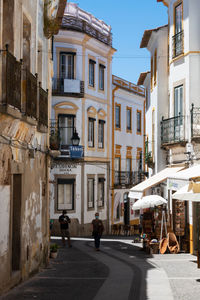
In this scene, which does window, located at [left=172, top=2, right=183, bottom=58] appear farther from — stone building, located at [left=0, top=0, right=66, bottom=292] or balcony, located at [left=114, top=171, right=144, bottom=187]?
balcony, located at [left=114, top=171, right=144, bottom=187]

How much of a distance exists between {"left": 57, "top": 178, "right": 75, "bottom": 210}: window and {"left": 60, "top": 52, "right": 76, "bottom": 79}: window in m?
6.63

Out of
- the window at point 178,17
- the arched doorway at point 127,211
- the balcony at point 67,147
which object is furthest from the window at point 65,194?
the window at point 178,17

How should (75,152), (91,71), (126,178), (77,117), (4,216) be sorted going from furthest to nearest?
(126,178)
(91,71)
(77,117)
(75,152)
(4,216)

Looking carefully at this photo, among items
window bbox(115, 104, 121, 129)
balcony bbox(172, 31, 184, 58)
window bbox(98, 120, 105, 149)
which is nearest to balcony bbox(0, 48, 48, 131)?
balcony bbox(172, 31, 184, 58)

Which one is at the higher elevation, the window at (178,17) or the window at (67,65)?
the window at (67,65)

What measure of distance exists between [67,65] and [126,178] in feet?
39.4

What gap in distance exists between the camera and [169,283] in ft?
43.5

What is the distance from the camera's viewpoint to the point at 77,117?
3641 centimetres

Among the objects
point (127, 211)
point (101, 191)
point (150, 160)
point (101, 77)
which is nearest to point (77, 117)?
point (101, 77)

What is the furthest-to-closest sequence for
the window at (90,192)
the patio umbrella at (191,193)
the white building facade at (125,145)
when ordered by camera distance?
the white building facade at (125,145) → the window at (90,192) → the patio umbrella at (191,193)

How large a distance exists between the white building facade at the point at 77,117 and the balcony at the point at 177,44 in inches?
487

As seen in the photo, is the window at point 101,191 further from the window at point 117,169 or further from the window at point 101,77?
the window at point 101,77

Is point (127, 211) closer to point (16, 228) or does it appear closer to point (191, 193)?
point (191, 193)

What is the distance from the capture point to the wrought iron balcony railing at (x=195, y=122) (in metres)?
21.5
